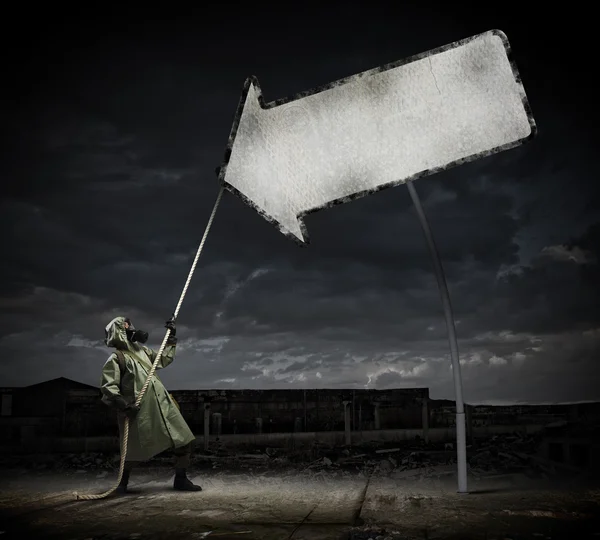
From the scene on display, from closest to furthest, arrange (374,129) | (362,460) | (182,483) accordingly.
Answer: (374,129) → (182,483) → (362,460)

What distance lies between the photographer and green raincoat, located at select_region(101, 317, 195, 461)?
5.39m

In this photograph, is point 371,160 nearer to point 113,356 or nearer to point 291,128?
point 291,128

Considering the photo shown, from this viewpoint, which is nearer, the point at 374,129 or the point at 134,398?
the point at 374,129

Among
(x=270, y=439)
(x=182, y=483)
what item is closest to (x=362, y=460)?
(x=182, y=483)

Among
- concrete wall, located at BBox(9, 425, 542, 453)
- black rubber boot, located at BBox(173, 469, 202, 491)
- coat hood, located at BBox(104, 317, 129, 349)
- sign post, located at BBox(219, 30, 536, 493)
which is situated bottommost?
concrete wall, located at BBox(9, 425, 542, 453)

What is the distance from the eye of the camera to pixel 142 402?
5465 mm

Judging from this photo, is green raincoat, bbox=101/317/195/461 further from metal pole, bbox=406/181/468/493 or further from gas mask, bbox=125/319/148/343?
metal pole, bbox=406/181/468/493

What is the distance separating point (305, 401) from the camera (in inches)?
606

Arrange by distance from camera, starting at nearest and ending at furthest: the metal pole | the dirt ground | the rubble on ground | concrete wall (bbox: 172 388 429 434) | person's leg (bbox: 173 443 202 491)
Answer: the dirt ground → the metal pole → person's leg (bbox: 173 443 202 491) → the rubble on ground → concrete wall (bbox: 172 388 429 434)

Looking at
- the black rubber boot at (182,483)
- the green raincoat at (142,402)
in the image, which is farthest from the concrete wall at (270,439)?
the green raincoat at (142,402)

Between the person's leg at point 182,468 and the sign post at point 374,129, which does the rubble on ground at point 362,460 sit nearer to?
the person's leg at point 182,468

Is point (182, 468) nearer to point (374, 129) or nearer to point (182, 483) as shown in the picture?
point (182, 483)

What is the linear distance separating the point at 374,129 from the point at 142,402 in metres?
3.93

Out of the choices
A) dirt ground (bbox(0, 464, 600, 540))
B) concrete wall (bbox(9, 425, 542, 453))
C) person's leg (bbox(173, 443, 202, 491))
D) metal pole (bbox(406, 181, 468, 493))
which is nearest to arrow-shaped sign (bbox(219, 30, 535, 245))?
dirt ground (bbox(0, 464, 600, 540))
